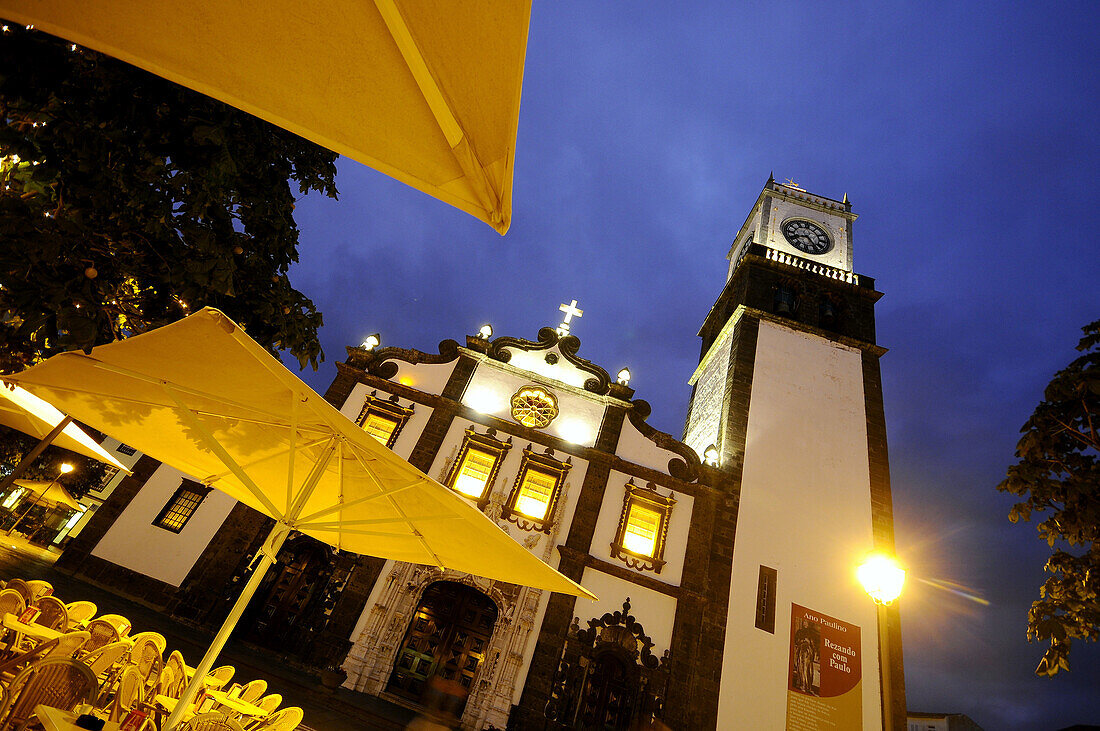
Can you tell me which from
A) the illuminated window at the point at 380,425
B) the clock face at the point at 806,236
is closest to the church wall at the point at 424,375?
the illuminated window at the point at 380,425

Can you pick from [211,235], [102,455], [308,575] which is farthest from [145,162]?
[308,575]

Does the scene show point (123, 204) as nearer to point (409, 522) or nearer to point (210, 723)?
point (409, 522)

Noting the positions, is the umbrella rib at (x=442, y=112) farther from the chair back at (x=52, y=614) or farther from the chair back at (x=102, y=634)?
the chair back at (x=52, y=614)

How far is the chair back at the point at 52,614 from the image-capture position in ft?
18.3

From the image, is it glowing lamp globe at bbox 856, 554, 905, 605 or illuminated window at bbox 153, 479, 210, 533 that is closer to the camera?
glowing lamp globe at bbox 856, 554, 905, 605

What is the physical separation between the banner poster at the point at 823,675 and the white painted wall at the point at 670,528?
3.33 m

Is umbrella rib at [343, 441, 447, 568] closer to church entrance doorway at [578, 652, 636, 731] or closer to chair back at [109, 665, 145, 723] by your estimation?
chair back at [109, 665, 145, 723]

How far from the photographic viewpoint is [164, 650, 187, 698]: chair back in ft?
15.8

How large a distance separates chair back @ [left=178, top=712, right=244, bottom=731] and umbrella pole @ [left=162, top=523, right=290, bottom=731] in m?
0.17

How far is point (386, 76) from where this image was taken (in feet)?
6.09

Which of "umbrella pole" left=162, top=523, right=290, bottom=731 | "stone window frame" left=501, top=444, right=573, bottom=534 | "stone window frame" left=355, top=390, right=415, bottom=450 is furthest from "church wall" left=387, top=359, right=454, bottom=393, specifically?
"umbrella pole" left=162, top=523, right=290, bottom=731

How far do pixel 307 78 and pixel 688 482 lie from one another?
14.8 m

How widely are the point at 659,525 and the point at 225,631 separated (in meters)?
12.0

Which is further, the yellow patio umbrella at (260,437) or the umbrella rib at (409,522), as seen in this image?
the umbrella rib at (409,522)
